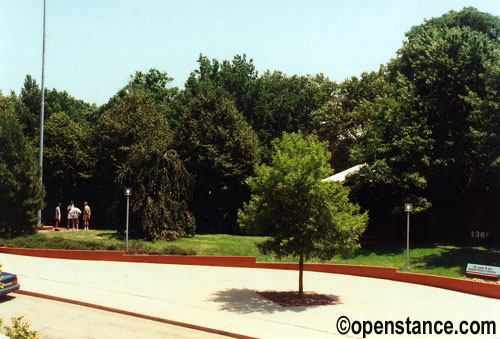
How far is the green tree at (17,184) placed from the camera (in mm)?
25969

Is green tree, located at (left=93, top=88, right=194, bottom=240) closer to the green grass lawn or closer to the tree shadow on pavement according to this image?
the green grass lawn

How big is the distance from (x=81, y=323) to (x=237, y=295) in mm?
6078

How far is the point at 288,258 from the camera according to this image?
24922mm

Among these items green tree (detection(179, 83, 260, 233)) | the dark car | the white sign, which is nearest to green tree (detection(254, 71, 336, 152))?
green tree (detection(179, 83, 260, 233))

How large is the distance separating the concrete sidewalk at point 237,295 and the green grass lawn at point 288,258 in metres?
1.70

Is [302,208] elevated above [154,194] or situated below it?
below

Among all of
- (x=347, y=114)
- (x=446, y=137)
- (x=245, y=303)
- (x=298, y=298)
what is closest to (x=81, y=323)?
(x=245, y=303)

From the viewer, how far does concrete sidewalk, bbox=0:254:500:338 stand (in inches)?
539

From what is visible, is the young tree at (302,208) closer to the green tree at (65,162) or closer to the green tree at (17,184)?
the green tree at (17,184)

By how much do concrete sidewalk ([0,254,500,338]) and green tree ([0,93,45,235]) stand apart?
369 centimetres

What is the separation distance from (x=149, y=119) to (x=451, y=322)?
27329mm

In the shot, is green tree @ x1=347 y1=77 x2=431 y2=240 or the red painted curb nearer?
the red painted curb

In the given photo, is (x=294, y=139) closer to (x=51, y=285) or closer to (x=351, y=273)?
(x=351, y=273)

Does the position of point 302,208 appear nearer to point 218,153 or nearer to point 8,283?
point 8,283
